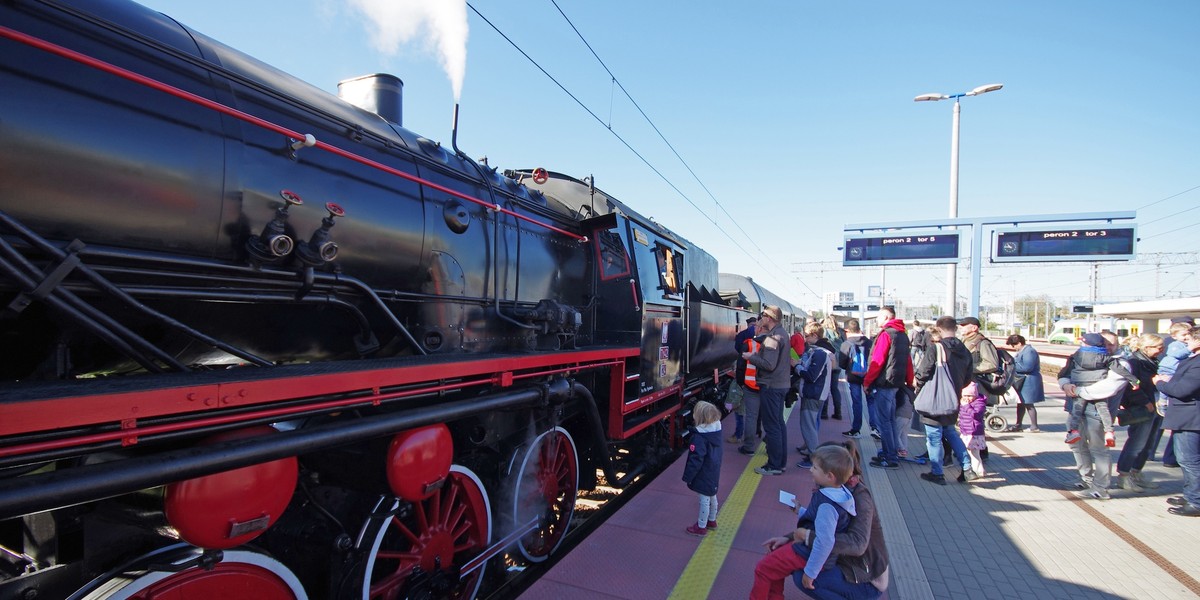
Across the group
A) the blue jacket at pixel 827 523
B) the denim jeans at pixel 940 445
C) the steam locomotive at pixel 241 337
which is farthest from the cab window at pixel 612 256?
the denim jeans at pixel 940 445

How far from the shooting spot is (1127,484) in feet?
18.5

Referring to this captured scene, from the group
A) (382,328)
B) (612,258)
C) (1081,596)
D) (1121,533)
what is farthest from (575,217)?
(1121,533)

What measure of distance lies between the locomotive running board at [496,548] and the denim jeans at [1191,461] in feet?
19.4

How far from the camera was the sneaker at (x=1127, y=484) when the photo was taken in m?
5.63

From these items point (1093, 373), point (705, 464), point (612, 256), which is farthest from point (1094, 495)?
point (612, 256)

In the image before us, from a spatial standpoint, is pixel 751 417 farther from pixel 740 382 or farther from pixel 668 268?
pixel 668 268

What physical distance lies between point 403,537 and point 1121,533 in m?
5.58

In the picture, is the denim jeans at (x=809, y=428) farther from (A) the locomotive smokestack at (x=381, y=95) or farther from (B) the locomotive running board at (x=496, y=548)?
(A) the locomotive smokestack at (x=381, y=95)

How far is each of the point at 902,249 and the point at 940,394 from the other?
13.8 m

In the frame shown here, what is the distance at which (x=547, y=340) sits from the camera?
408 cm

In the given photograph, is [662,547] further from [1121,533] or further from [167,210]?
[1121,533]

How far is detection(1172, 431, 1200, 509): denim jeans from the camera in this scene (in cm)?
491

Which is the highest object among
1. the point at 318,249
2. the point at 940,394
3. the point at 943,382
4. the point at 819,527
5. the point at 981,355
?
the point at 318,249

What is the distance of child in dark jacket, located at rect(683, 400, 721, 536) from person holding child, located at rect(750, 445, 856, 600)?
Answer: 3.53 feet
